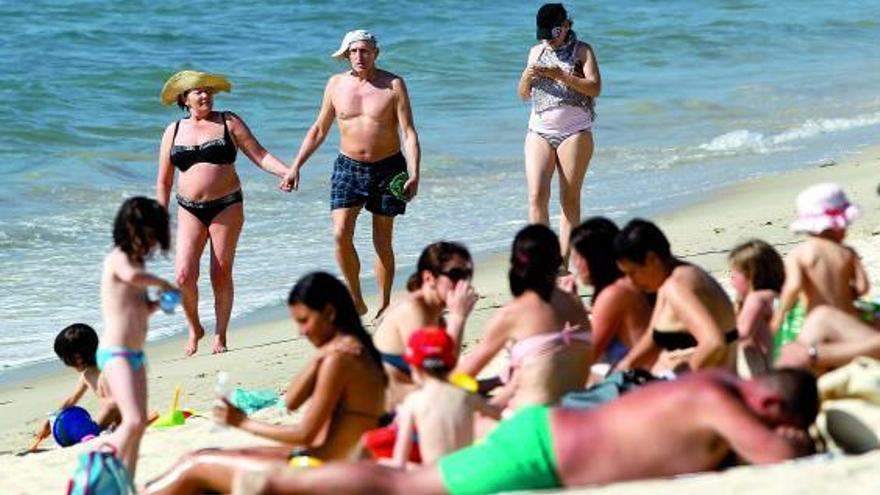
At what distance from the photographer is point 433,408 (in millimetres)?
6910

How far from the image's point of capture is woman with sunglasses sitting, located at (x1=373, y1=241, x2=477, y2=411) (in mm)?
7902

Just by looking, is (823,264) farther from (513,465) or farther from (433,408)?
(513,465)

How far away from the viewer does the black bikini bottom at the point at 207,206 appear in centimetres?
1124

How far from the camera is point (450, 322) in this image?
795 cm

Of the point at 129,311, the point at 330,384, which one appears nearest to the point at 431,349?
the point at 330,384

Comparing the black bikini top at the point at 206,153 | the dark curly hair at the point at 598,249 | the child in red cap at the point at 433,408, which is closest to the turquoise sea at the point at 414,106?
the black bikini top at the point at 206,153

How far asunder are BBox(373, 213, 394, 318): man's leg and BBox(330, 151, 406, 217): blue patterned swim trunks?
2.7 inches

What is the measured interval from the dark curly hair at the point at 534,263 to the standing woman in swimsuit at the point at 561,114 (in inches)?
149

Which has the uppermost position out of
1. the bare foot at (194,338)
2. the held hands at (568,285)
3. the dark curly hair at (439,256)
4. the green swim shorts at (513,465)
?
the dark curly hair at (439,256)

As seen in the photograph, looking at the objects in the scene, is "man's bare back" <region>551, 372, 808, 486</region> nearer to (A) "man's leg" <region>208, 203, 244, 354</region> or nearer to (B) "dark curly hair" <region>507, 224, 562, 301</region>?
(B) "dark curly hair" <region>507, 224, 562, 301</region>

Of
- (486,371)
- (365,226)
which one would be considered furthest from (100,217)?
(486,371)

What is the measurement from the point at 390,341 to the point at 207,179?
3.33 m

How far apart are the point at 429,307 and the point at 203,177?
343cm

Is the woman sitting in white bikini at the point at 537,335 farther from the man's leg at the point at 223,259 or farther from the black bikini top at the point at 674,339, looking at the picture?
the man's leg at the point at 223,259
